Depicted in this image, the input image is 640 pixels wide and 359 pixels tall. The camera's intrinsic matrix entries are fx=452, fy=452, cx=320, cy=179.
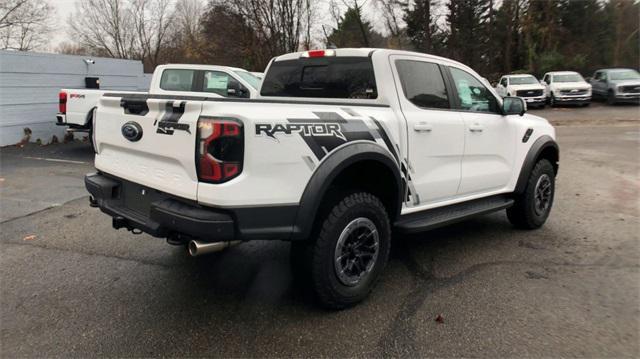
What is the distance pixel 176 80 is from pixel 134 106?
23.1 ft

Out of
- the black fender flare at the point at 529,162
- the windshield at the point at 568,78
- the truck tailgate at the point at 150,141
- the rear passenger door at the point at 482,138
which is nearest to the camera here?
the truck tailgate at the point at 150,141

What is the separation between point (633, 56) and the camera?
104 feet

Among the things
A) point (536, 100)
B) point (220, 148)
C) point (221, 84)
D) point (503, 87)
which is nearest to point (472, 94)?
point (220, 148)

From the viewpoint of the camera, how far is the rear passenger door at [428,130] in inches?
146

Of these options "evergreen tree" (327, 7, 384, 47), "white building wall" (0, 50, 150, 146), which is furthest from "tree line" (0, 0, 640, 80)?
"white building wall" (0, 50, 150, 146)

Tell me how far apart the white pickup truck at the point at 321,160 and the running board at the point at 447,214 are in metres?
0.01

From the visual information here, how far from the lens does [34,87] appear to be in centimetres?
1205

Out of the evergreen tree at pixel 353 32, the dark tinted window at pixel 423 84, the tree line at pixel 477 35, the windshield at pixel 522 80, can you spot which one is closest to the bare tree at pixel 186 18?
the tree line at pixel 477 35

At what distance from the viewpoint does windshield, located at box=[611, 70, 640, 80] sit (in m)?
22.5

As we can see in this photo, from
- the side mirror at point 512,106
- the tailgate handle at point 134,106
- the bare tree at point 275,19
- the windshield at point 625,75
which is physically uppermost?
the bare tree at point 275,19

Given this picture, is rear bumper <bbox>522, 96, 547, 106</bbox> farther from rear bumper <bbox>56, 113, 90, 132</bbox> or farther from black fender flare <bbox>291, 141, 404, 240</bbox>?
black fender flare <bbox>291, 141, 404, 240</bbox>

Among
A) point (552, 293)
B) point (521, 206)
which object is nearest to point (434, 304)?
point (552, 293)

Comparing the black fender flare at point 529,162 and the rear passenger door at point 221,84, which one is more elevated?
the rear passenger door at point 221,84

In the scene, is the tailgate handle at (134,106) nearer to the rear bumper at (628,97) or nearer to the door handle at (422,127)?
the door handle at (422,127)
